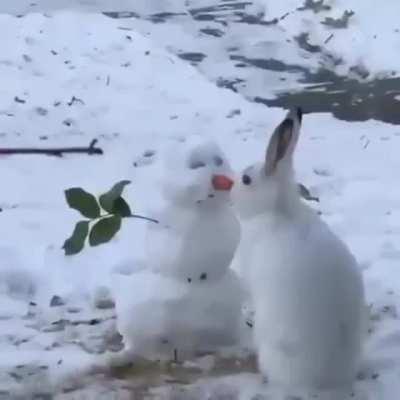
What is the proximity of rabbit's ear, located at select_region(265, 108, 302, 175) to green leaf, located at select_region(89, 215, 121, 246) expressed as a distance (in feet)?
1.34

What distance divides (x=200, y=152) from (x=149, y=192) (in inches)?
66.6

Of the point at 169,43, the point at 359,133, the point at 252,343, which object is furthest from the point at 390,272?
the point at 169,43

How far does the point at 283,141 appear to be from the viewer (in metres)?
→ 3.12

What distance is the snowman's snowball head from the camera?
330cm

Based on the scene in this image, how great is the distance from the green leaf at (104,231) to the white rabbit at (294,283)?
34cm

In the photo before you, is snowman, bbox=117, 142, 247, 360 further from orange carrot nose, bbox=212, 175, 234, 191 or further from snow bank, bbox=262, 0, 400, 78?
snow bank, bbox=262, 0, 400, 78

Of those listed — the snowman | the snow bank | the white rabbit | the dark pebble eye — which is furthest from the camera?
the snow bank

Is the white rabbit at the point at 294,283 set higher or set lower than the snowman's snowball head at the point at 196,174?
lower

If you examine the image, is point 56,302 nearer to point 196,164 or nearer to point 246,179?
point 196,164

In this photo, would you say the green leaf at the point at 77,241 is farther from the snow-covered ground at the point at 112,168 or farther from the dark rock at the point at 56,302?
the dark rock at the point at 56,302

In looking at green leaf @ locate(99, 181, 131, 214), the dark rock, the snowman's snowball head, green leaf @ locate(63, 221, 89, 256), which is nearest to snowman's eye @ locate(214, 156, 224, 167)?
the snowman's snowball head

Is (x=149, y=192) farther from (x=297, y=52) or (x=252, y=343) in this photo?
(x=297, y=52)

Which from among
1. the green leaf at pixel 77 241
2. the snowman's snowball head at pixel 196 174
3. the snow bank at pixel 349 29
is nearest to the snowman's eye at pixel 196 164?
the snowman's snowball head at pixel 196 174

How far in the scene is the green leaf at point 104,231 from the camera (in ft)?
10.4
